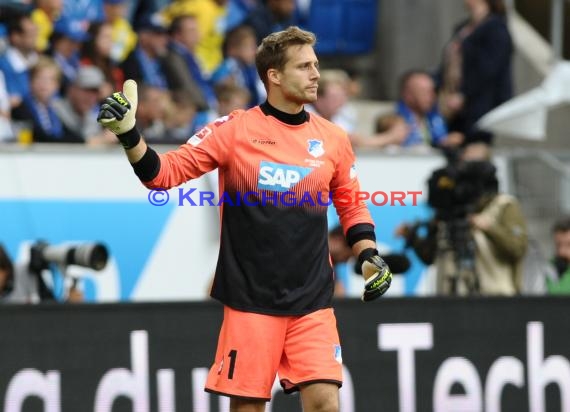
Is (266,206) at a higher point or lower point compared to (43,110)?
lower

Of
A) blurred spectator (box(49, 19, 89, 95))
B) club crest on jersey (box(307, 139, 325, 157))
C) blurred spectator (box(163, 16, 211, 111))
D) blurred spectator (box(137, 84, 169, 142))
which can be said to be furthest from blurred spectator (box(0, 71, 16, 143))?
club crest on jersey (box(307, 139, 325, 157))

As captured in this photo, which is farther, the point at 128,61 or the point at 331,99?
the point at 128,61

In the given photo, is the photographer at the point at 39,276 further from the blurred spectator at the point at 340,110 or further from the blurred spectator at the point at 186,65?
the blurred spectator at the point at 340,110

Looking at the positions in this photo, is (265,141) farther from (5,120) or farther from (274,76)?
(5,120)

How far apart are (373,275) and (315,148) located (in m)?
0.67

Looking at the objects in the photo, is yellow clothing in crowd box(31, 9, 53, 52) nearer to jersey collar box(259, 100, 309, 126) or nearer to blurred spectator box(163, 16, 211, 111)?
blurred spectator box(163, 16, 211, 111)

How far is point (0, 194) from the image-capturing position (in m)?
10.7

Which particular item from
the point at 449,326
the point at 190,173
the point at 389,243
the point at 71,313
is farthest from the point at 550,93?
A: the point at 190,173

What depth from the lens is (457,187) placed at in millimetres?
10367

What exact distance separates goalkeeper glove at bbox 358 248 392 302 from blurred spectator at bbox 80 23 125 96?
232 inches

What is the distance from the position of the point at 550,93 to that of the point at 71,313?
578cm

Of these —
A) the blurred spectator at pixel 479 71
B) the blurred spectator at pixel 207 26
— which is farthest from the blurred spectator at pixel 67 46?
the blurred spectator at pixel 479 71

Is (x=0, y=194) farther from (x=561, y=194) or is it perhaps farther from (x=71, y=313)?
(x=561, y=194)

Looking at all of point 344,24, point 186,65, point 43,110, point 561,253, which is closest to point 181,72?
point 186,65
